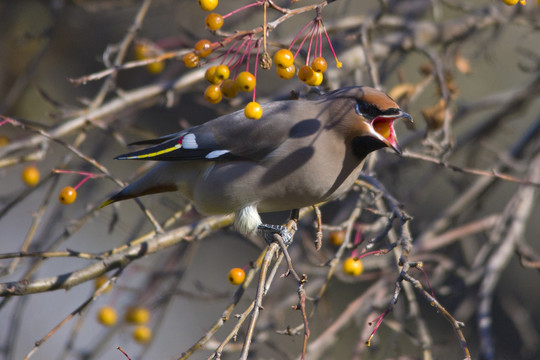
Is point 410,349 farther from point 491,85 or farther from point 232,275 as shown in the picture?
point 232,275

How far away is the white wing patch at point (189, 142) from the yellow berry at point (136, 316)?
113cm

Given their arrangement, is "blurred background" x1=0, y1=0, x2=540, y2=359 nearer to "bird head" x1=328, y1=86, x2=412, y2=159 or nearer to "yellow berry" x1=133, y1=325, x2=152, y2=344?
"yellow berry" x1=133, y1=325, x2=152, y2=344

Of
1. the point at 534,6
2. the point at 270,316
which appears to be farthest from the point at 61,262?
the point at 534,6

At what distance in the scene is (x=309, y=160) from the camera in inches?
104

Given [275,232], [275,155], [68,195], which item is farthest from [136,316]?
[275,155]

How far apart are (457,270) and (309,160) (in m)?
1.28

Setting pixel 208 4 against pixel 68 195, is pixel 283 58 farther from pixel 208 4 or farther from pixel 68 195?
pixel 68 195

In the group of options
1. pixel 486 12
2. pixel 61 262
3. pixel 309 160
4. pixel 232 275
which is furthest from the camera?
pixel 61 262

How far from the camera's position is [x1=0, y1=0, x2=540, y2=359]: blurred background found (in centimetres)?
300

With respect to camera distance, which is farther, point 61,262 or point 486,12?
point 61,262

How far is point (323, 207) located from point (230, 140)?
2.03m

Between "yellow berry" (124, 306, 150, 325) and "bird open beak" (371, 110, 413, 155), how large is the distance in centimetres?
168

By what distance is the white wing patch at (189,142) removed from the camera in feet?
9.32

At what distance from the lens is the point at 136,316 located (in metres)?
3.51
